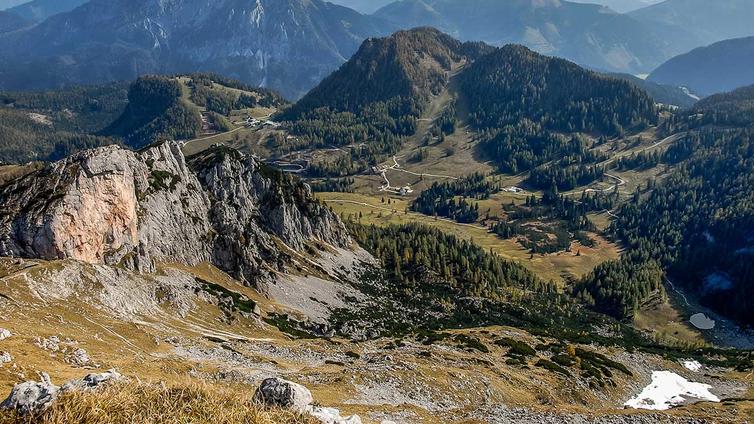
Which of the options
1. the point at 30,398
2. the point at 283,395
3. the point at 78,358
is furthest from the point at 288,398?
the point at 78,358

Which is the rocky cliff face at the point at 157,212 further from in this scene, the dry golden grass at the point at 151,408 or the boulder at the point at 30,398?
the dry golden grass at the point at 151,408

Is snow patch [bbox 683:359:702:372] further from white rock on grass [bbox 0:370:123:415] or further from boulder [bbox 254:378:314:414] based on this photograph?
white rock on grass [bbox 0:370:123:415]

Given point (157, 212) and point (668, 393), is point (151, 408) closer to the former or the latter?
point (157, 212)

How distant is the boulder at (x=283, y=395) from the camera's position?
2212 cm

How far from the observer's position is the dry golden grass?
15078 millimetres

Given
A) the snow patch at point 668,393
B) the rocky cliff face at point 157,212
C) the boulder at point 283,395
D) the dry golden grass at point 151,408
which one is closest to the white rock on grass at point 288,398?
the boulder at point 283,395

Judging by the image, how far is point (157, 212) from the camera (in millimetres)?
106312

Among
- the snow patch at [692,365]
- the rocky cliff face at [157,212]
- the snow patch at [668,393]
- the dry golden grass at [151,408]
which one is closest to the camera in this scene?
the dry golden grass at [151,408]

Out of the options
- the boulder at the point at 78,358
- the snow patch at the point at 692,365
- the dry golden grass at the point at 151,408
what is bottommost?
the snow patch at the point at 692,365

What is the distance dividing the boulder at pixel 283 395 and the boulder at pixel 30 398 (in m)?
7.79

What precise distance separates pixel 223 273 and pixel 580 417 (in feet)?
260

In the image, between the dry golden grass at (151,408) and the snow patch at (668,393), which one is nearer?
the dry golden grass at (151,408)

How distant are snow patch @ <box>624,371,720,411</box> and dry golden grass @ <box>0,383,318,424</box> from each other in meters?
87.3

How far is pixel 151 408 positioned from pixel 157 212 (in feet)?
323
